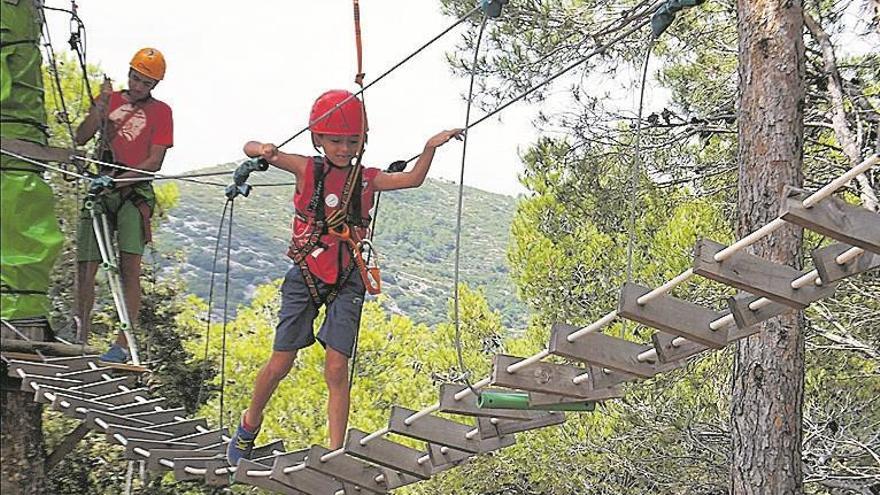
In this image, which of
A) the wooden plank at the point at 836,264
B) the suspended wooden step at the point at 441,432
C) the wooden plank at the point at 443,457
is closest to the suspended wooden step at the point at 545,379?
the suspended wooden step at the point at 441,432

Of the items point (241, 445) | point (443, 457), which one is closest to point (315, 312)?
point (241, 445)

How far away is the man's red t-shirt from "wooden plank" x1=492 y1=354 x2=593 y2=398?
5.54 ft

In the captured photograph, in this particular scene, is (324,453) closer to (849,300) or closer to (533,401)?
(533,401)

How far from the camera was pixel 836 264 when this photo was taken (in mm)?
2385

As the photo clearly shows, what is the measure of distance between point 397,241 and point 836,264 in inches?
1059

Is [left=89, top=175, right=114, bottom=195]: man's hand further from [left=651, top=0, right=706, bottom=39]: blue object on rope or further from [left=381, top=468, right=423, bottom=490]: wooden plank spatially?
[left=651, top=0, right=706, bottom=39]: blue object on rope

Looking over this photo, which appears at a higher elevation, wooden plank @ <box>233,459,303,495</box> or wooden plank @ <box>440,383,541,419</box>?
wooden plank @ <box>440,383,541,419</box>

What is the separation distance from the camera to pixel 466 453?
9.92ft

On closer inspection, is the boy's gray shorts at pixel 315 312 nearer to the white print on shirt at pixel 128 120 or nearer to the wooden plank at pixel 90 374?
the wooden plank at pixel 90 374

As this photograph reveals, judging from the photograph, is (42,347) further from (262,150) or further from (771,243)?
(771,243)

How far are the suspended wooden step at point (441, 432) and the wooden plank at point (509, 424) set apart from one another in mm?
29

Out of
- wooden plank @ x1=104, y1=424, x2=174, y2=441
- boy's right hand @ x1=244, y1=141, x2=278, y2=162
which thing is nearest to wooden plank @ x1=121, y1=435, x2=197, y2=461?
wooden plank @ x1=104, y1=424, x2=174, y2=441

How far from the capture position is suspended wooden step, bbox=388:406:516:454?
2828 mm

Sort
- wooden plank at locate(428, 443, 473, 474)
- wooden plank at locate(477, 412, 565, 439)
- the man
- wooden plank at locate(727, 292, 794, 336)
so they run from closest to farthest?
wooden plank at locate(727, 292, 794, 336) < wooden plank at locate(477, 412, 565, 439) < wooden plank at locate(428, 443, 473, 474) < the man
